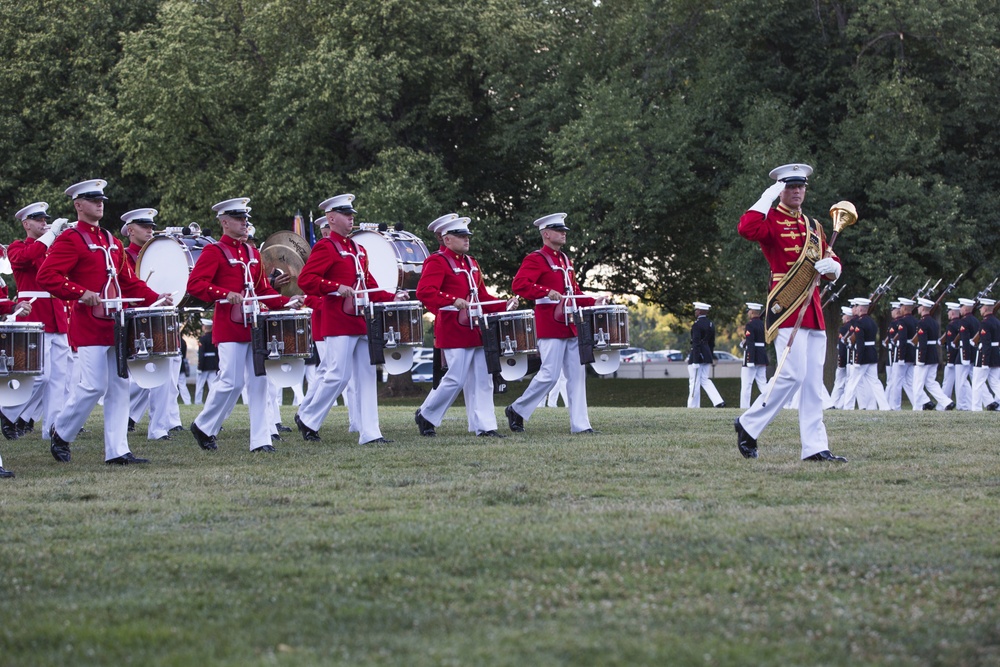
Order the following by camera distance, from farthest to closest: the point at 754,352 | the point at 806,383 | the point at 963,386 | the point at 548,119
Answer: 1. the point at 548,119
2. the point at 754,352
3. the point at 963,386
4. the point at 806,383

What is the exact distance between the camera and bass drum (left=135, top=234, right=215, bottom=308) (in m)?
13.8

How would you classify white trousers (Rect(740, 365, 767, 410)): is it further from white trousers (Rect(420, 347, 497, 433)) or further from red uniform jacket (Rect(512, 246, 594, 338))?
white trousers (Rect(420, 347, 497, 433))

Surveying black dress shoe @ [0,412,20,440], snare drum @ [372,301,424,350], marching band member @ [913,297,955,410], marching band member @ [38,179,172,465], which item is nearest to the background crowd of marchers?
marching band member @ [913,297,955,410]

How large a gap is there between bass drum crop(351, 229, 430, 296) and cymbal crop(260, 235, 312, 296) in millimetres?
2294

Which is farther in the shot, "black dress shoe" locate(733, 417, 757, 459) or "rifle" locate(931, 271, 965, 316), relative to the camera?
"rifle" locate(931, 271, 965, 316)

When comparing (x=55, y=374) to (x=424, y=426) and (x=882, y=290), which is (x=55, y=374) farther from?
(x=882, y=290)

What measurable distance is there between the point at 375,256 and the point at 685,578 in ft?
36.3

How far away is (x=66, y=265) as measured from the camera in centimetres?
1111

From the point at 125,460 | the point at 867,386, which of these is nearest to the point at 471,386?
the point at 125,460

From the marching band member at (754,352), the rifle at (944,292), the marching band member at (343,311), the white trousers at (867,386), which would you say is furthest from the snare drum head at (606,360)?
the rifle at (944,292)

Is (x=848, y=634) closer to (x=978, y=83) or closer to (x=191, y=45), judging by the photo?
(x=978, y=83)

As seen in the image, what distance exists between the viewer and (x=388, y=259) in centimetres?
1661

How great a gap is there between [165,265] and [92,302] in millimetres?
2981

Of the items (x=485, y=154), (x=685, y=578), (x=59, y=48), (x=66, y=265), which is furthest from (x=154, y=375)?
(x=59, y=48)
